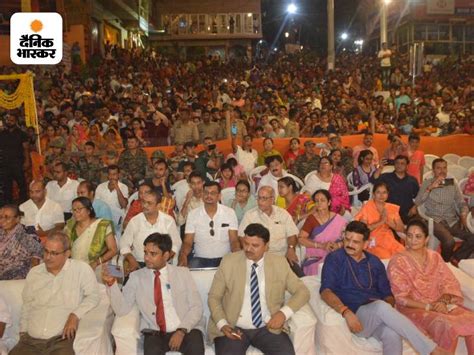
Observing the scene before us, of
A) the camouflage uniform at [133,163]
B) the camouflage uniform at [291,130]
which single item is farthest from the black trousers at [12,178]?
the camouflage uniform at [291,130]

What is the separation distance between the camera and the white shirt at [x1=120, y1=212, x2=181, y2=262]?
5.14 meters

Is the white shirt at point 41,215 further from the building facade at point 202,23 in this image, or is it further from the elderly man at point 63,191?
the building facade at point 202,23

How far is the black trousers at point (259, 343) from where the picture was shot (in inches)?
152

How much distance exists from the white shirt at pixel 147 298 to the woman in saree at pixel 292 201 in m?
2.23

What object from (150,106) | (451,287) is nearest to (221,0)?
(150,106)

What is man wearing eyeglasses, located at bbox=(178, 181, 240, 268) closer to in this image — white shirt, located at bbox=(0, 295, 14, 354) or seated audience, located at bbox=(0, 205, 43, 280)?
seated audience, located at bbox=(0, 205, 43, 280)

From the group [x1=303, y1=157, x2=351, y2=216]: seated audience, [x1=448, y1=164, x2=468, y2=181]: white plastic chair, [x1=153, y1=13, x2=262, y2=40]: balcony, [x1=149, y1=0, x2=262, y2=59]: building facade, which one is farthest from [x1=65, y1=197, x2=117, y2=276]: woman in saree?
[x1=153, y1=13, x2=262, y2=40]: balcony

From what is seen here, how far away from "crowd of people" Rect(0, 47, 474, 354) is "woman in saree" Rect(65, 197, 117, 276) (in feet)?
0.04

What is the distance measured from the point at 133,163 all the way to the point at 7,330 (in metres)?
4.17

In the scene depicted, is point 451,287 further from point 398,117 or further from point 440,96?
point 440,96

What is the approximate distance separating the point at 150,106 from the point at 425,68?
13161mm

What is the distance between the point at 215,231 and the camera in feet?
17.7

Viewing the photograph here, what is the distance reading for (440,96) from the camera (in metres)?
15.4

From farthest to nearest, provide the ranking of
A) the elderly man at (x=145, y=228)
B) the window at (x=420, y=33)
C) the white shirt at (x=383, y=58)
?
1. the window at (x=420, y=33)
2. the white shirt at (x=383, y=58)
3. the elderly man at (x=145, y=228)
